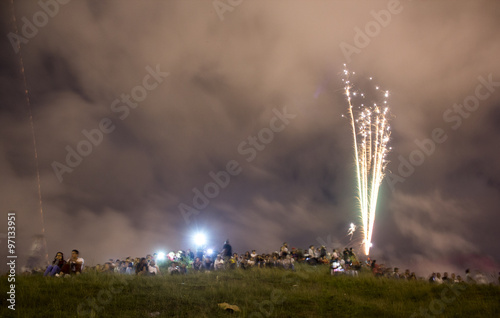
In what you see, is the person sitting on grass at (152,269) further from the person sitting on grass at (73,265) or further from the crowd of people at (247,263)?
the person sitting on grass at (73,265)

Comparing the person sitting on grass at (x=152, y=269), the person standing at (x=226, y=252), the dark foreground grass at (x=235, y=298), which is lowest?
the dark foreground grass at (x=235, y=298)

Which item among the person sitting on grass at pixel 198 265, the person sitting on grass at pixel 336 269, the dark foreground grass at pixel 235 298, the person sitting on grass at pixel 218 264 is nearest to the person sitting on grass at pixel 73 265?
the dark foreground grass at pixel 235 298

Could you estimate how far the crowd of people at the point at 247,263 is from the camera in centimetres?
1920

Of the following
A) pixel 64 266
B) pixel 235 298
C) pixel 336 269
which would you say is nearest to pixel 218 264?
pixel 336 269

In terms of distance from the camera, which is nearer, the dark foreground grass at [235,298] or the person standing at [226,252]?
the dark foreground grass at [235,298]

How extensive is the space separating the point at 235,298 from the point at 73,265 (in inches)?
320

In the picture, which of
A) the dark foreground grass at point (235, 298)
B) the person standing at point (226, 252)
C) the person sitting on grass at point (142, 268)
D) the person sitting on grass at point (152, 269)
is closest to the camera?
the dark foreground grass at point (235, 298)

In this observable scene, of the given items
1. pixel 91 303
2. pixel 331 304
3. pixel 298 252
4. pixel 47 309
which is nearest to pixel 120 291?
pixel 91 303

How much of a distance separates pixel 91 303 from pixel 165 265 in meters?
12.8

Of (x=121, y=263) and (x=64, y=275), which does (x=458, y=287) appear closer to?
(x=64, y=275)

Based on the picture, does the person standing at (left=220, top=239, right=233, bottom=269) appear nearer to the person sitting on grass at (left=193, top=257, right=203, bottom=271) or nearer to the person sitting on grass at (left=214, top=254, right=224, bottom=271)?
the person sitting on grass at (left=214, top=254, right=224, bottom=271)

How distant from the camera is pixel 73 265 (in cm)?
1566

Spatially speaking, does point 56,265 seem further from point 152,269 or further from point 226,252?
point 226,252

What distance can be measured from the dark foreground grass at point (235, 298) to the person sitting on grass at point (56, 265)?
1.06 m
